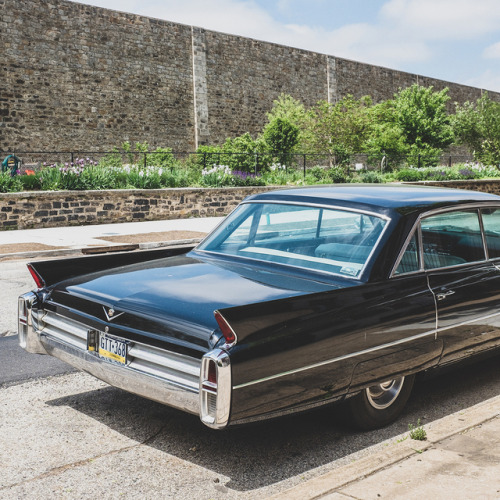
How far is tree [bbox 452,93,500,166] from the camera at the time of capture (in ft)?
155

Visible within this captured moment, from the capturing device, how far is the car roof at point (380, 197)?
464 cm

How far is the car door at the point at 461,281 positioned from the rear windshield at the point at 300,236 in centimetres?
47

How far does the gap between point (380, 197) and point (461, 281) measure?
0.80 metres

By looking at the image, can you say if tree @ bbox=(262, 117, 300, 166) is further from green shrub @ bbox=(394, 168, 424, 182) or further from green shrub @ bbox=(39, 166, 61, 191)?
green shrub @ bbox=(39, 166, 61, 191)

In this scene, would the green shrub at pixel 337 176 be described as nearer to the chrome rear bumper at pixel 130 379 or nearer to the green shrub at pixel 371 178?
the green shrub at pixel 371 178

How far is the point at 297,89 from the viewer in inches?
1581

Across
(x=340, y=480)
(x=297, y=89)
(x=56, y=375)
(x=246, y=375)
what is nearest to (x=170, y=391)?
(x=246, y=375)

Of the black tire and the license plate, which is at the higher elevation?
the license plate

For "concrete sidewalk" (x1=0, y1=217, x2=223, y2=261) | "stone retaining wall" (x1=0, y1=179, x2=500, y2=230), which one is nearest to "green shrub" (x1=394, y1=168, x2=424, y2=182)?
"stone retaining wall" (x1=0, y1=179, x2=500, y2=230)

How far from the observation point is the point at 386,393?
438 centimetres

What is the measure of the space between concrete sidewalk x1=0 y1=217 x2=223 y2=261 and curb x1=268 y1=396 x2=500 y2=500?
10.1 metres

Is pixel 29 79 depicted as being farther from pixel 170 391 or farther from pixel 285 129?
pixel 170 391

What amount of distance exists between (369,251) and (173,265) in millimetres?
1370

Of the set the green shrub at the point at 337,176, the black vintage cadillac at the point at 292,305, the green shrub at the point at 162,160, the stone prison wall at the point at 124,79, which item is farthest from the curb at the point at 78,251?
the green shrub at the point at 337,176
